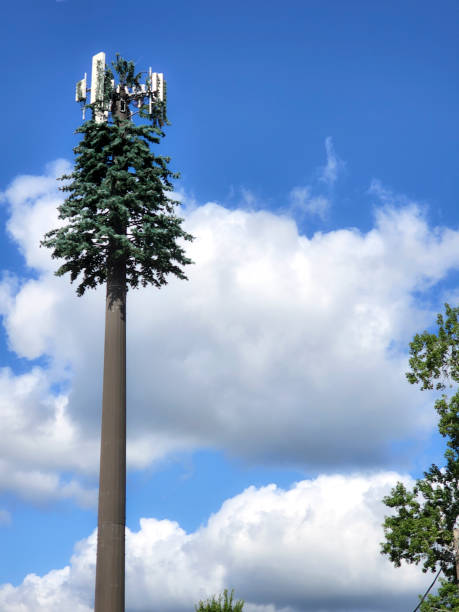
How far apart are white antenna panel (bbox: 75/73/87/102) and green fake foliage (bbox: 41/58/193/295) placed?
1590 mm

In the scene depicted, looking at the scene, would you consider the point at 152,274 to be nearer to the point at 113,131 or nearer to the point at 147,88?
the point at 113,131

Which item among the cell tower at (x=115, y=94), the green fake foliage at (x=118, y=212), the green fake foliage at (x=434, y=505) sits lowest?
the green fake foliage at (x=434, y=505)

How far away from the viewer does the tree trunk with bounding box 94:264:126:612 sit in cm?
2966

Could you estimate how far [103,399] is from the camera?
32.6 metres

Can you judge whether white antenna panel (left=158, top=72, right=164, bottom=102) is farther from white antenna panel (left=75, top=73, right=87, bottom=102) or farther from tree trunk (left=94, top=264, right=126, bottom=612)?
tree trunk (left=94, top=264, right=126, bottom=612)

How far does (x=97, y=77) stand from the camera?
1453 inches

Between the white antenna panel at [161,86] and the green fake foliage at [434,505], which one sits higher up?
the white antenna panel at [161,86]

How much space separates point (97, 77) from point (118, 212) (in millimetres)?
6982

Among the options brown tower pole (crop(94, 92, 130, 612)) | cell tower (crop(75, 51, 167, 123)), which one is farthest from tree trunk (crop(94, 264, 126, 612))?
cell tower (crop(75, 51, 167, 123))

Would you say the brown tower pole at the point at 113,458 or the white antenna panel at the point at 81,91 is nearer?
the brown tower pole at the point at 113,458

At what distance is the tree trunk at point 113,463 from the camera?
29656 mm

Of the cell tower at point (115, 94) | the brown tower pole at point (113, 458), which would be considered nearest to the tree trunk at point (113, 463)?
the brown tower pole at point (113, 458)

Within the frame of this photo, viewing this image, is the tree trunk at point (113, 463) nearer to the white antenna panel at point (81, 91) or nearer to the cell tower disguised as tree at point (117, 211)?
the cell tower disguised as tree at point (117, 211)

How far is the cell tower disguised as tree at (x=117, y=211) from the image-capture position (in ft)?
110
